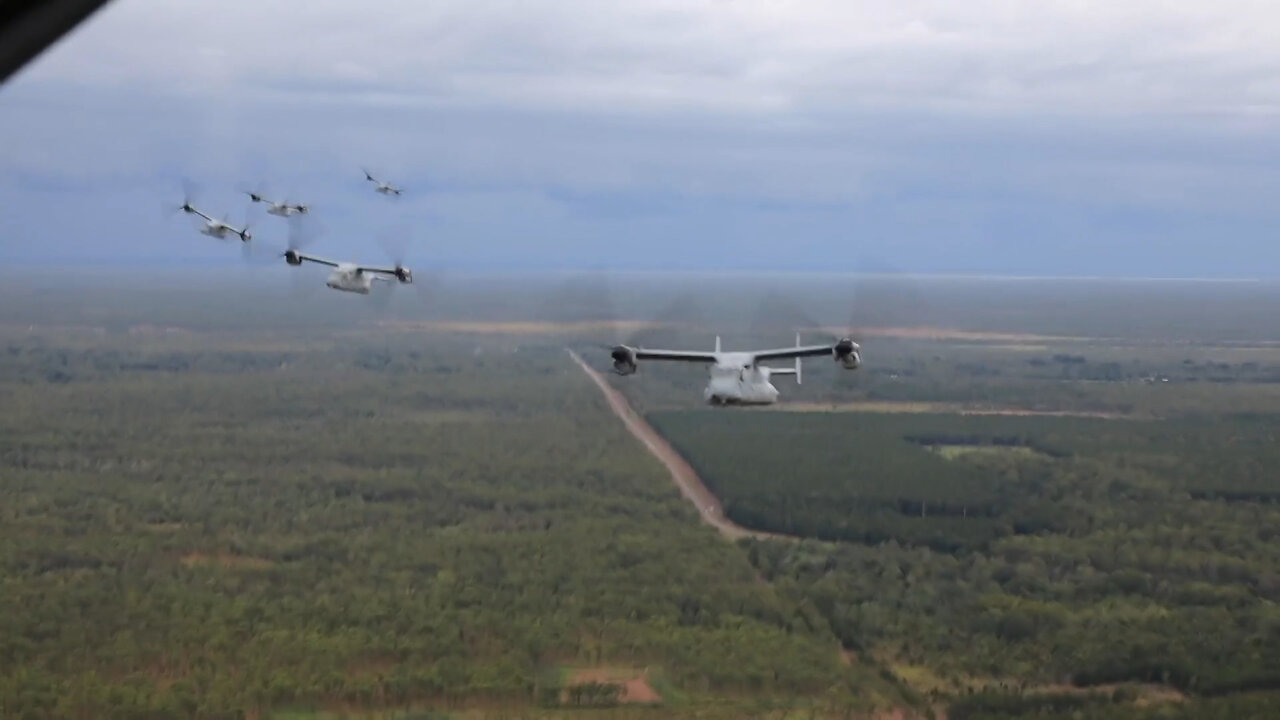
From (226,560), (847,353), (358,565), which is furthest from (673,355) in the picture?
(226,560)

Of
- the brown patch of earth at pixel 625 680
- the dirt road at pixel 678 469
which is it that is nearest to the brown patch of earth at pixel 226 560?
the brown patch of earth at pixel 625 680

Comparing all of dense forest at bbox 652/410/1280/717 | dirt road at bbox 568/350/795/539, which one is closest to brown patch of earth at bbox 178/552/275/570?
dirt road at bbox 568/350/795/539

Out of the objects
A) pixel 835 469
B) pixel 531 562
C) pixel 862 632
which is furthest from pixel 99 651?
pixel 835 469

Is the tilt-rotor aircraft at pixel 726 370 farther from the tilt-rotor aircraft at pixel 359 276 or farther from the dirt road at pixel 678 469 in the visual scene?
the dirt road at pixel 678 469

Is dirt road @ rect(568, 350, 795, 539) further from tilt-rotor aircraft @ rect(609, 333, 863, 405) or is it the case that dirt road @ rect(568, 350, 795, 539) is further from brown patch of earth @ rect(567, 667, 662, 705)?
tilt-rotor aircraft @ rect(609, 333, 863, 405)

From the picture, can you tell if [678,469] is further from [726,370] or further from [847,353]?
[847,353]

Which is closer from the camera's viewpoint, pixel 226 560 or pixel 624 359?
pixel 624 359

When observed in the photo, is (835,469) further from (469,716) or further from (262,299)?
(262,299)
